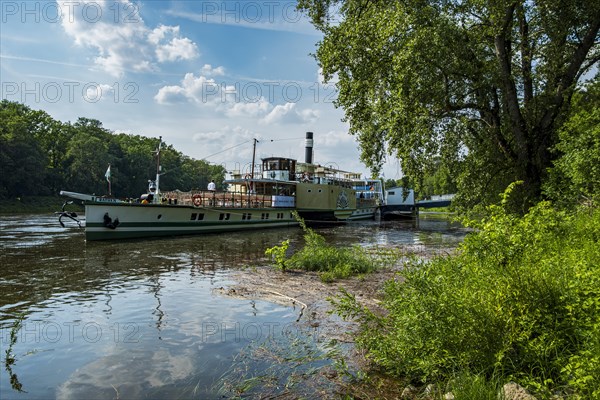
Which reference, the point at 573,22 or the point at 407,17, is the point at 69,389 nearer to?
the point at 407,17

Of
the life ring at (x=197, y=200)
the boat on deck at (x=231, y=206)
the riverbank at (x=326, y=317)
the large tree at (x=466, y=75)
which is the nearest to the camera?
the riverbank at (x=326, y=317)

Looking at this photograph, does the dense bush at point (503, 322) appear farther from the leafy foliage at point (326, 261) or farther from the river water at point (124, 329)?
the leafy foliage at point (326, 261)

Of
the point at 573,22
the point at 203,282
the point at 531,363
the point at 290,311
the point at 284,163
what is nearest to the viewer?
the point at 531,363

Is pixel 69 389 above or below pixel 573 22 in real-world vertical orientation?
below

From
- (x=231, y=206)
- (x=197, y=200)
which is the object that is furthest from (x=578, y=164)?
(x=231, y=206)

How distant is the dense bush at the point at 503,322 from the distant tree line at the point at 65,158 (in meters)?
55.0

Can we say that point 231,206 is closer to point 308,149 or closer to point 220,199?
point 220,199

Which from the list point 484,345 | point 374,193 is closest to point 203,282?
point 484,345

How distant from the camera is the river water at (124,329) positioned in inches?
205

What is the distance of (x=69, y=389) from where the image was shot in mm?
5023

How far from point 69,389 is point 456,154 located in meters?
15.6

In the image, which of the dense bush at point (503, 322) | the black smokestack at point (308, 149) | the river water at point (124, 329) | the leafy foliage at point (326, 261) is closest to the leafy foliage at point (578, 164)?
the leafy foliage at point (326, 261)

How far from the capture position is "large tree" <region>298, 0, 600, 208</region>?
40.6ft

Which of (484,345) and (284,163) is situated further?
(284,163)
